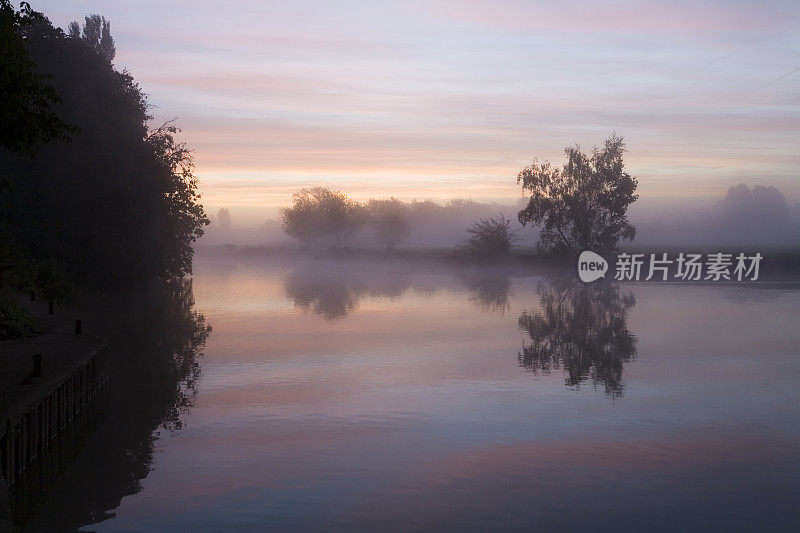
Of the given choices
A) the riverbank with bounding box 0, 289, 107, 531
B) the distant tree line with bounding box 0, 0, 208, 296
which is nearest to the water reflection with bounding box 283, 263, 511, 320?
the distant tree line with bounding box 0, 0, 208, 296

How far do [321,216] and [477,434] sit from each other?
170092 mm

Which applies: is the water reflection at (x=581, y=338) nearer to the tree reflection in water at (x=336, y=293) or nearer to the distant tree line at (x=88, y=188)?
the tree reflection in water at (x=336, y=293)

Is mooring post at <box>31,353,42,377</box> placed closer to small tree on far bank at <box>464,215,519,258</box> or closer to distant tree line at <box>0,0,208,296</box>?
distant tree line at <box>0,0,208,296</box>

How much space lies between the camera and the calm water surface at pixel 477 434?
15.6 metres

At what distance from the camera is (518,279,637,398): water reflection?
31.2 metres

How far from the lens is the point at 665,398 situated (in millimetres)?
26031

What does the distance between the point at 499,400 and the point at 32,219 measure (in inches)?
1567

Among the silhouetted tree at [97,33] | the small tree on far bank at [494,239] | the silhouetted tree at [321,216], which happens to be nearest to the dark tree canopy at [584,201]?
the small tree on far bank at [494,239]

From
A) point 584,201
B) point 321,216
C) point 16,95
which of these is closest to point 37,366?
point 16,95

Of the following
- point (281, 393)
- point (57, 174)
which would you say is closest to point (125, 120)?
point (57, 174)

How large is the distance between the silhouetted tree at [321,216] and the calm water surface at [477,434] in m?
145

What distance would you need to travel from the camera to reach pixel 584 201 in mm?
108312

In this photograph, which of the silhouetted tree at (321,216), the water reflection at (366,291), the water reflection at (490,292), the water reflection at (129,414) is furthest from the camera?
the silhouetted tree at (321,216)

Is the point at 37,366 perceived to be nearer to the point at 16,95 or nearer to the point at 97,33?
the point at 16,95
